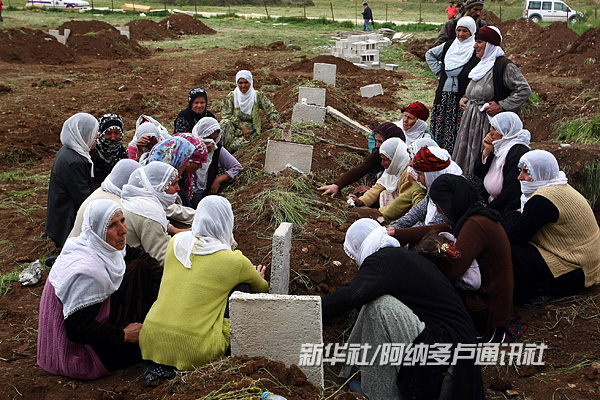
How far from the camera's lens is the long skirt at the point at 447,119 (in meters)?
6.42

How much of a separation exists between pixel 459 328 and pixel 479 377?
0.31 m

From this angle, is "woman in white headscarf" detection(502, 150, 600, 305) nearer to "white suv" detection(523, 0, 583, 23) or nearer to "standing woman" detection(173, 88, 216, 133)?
"standing woman" detection(173, 88, 216, 133)

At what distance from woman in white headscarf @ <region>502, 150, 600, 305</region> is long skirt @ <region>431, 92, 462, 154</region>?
7.75 ft

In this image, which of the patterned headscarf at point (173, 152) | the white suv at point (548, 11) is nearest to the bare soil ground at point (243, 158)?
the patterned headscarf at point (173, 152)

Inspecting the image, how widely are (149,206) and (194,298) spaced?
1049 mm

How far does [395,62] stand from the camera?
1692cm

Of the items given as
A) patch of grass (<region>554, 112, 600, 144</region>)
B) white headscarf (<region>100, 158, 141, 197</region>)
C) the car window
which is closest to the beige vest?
white headscarf (<region>100, 158, 141, 197</region>)

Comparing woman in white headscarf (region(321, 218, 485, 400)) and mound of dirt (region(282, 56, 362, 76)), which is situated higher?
mound of dirt (region(282, 56, 362, 76))

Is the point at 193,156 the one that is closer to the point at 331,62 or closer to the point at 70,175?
the point at 70,175

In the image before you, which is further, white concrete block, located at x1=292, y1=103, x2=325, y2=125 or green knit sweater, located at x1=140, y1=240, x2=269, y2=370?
white concrete block, located at x1=292, y1=103, x2=325, y2=125

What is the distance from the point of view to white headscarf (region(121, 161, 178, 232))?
3844 millimetres

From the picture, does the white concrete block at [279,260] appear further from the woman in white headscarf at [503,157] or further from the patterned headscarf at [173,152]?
the woman in white headscarf at [503,157]

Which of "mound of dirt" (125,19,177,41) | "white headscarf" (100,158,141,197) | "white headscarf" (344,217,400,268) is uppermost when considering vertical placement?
"mound of dirt" (125,19,177,41)

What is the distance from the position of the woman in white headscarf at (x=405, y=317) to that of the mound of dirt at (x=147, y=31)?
21.3 m
